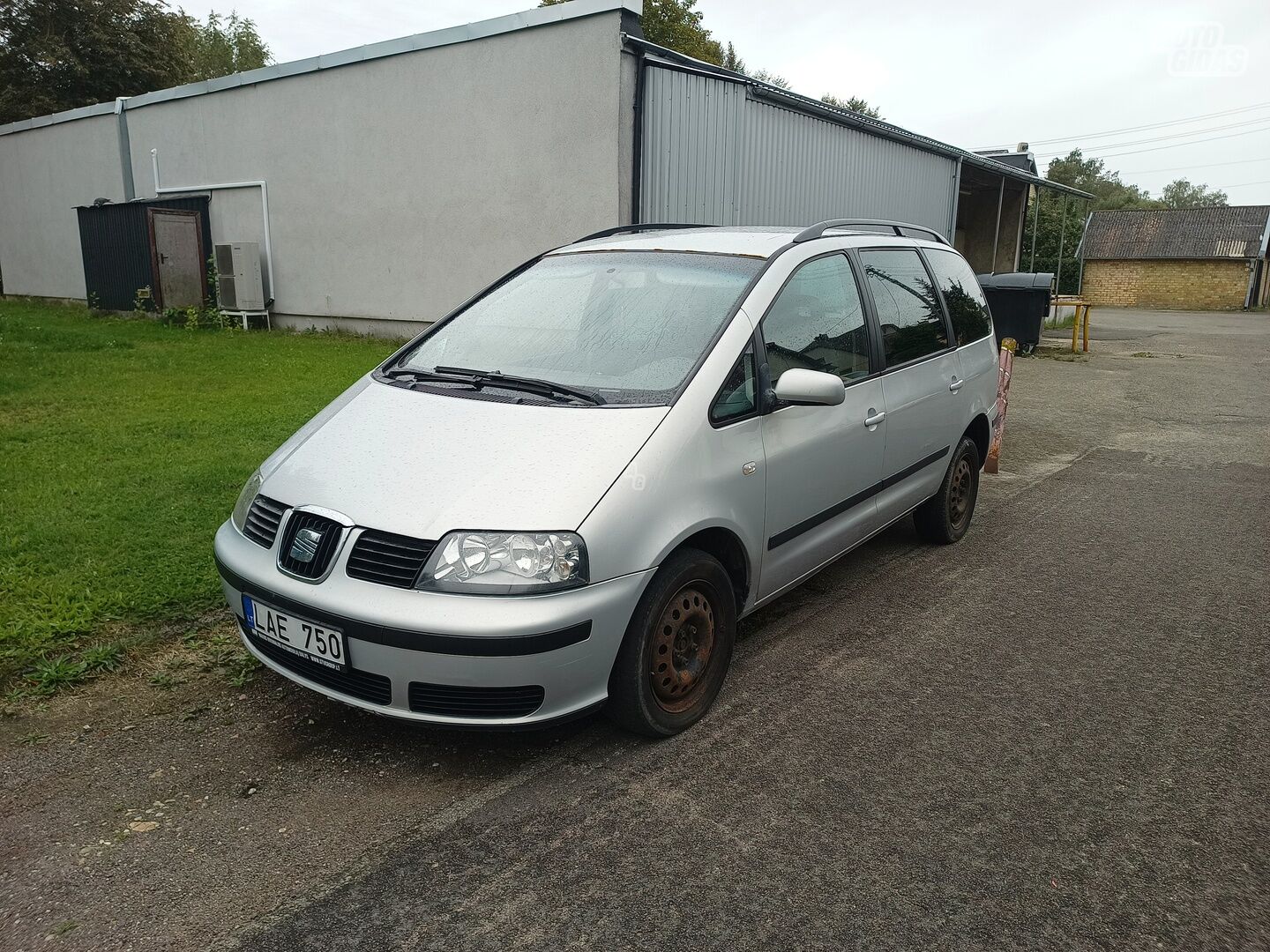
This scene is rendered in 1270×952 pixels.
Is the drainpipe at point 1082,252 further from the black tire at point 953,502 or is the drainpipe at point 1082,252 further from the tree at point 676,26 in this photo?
the black tire at point 953,502

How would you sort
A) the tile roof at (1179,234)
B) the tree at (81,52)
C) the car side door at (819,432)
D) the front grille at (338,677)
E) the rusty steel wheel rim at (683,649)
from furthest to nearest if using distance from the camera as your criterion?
the tile roof at (1179,234) → the tree at (81,52) → the car side door at (819,432) → the rusty steel wheel rim at (683,649) → the front grille at (338,677)

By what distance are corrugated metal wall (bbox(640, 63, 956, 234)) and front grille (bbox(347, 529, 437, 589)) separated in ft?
31.3

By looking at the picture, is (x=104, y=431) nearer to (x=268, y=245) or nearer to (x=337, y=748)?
(x=337, y=748)

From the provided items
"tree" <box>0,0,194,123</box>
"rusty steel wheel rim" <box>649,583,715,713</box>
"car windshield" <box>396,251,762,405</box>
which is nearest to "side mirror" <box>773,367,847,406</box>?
"car windshield" <box>396,251,762,405</box>

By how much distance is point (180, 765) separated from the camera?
304 cm

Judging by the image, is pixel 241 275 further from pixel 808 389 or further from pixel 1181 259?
A: pixel 1181 259

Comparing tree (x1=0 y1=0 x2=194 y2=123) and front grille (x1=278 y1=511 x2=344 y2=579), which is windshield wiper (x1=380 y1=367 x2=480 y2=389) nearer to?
front grille (x1=278 y1=511 x2=344 y2=579)

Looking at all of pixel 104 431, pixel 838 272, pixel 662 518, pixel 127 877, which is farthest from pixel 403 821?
pixel 104 431

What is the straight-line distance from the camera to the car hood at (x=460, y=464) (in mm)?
2807

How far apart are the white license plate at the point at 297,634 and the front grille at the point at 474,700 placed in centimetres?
26

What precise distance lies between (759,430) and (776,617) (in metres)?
1.25

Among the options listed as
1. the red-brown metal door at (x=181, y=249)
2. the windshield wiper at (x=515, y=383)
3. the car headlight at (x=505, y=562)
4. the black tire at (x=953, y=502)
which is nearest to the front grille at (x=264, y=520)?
the car headlight at (x=505, y=562)

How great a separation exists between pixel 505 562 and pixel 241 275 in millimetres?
14733

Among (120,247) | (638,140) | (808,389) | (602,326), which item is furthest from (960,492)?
(120,247)
